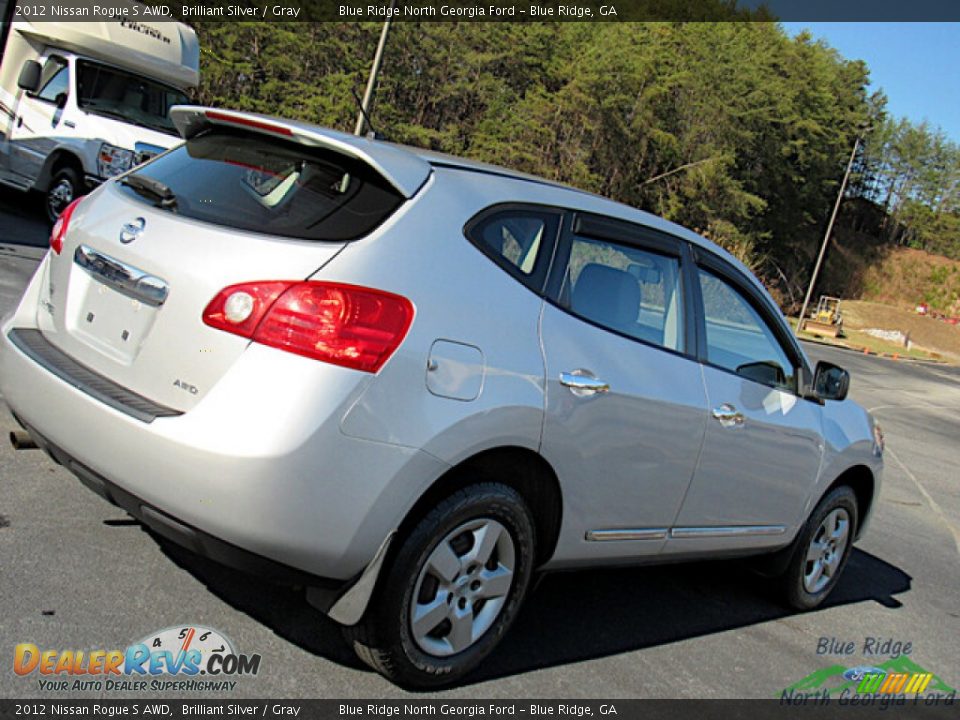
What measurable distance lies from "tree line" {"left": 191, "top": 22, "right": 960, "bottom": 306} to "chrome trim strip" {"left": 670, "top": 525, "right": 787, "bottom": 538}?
40393 millimetres

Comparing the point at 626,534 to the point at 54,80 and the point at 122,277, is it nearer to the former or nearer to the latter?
the point at 122,277

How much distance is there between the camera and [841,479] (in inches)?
200

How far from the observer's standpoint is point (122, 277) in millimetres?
3078

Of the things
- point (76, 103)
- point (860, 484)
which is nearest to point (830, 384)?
point (860, 484)

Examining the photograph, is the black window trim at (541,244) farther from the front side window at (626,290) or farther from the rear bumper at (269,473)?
the rear bumper at (269,473)

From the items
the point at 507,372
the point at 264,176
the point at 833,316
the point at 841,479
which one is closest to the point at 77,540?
the point at 264,176

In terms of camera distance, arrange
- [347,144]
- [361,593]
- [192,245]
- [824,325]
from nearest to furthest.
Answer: [361,593], [192,245], [347,144], [824,325]

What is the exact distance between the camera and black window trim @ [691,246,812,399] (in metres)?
4.02

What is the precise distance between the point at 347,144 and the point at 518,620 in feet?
7.04

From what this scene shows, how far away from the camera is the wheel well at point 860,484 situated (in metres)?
5.07

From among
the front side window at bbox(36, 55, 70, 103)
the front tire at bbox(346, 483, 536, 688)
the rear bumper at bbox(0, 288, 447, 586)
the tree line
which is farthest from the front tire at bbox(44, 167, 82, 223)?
the tree line

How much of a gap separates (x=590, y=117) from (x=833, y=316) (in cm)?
1751

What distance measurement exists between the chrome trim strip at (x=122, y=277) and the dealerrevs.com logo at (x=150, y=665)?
1155 millimetres

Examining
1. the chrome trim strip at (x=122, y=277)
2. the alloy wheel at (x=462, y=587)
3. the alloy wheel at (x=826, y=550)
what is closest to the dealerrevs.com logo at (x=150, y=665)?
the alloy wheel at (x=462, y=587)
